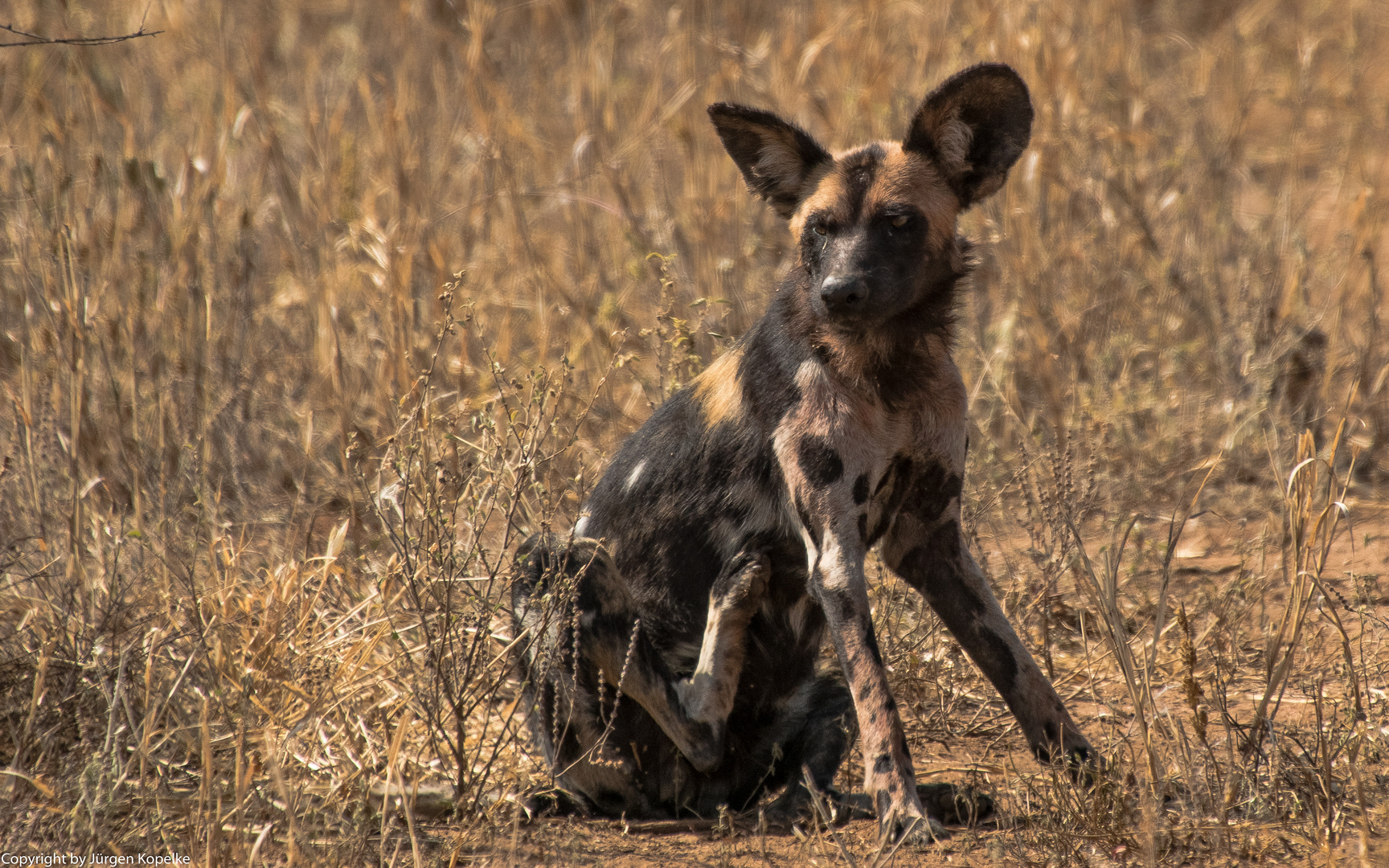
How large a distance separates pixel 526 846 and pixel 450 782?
0.32 meters

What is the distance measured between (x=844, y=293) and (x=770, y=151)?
633 mm

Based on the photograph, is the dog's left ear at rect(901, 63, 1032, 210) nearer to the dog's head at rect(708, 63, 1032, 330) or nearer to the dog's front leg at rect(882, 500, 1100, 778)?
the dog's head at rect(708, 63, 1032, 330)

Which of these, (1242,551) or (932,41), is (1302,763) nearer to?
(1242,551)

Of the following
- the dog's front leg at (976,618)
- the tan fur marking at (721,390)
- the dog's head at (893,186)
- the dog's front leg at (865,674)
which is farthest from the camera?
the tan fur marking at (721,390)

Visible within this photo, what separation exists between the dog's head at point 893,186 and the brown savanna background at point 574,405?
1.79 ft

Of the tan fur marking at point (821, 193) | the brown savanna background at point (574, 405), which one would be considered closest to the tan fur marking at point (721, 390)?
the brown savanna background at point (574, 405)

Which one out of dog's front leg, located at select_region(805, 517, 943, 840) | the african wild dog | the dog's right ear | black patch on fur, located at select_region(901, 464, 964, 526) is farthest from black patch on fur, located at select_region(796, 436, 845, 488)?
the dog's right ear

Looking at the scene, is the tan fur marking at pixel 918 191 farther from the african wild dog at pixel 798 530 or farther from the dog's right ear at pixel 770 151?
the dog's right ear at pixel 770 151

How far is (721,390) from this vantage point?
11.7 feet

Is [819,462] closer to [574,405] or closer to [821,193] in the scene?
[821,193]

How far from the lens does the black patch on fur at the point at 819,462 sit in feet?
10.7

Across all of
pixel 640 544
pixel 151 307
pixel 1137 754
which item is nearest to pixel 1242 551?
pixel 1137 754

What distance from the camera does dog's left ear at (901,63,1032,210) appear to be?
339 centimetres

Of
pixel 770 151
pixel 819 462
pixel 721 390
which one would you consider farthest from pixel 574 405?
pixel 819 462
